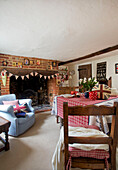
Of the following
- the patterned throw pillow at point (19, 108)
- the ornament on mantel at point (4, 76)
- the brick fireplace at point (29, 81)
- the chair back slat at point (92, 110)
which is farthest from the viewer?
the brick fireplace at point (29, 81)

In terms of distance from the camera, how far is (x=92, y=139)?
870 millimetres

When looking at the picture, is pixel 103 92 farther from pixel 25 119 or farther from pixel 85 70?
pixel 85 70

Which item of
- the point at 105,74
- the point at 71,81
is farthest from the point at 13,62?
the point at 105,74

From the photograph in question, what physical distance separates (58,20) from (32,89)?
3.24 m

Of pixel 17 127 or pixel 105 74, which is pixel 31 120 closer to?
pixel 17 127

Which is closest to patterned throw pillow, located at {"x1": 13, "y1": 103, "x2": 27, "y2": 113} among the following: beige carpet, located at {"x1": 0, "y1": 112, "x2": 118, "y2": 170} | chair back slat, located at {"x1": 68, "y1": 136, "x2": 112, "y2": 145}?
beige carpet, located at {"x1": 0, "y1": 112, "x2": 118, "y2": 170}

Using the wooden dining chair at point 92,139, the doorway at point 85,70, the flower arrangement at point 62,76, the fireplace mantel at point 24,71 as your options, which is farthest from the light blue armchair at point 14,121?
the doorway at point 85,70

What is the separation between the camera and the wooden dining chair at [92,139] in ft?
2.76

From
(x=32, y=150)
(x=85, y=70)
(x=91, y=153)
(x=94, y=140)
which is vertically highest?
(x=85, y=70)

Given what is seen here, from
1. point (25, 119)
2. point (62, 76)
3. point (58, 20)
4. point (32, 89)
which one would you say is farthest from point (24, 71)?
point (58, 20)

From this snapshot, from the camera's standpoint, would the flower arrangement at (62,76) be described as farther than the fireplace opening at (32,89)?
Yes

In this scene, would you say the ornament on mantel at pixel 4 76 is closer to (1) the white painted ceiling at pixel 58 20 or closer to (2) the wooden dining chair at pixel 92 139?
(1) the white painted ceiling at pixel 58 20

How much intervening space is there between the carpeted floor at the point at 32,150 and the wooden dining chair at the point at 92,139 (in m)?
0.74

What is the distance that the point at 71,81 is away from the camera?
5668 millimetres
